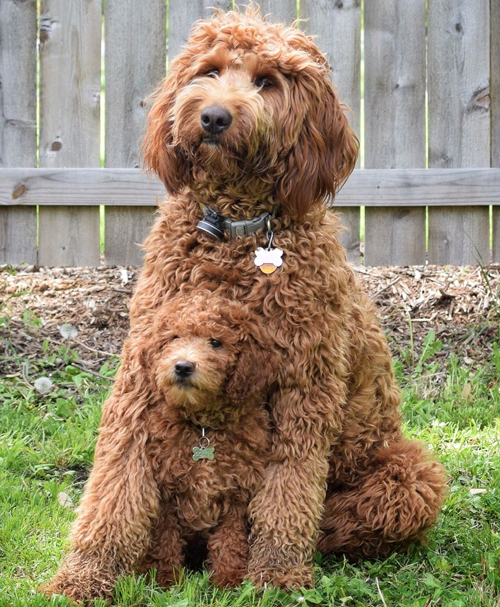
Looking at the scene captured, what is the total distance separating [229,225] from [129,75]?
8.43 feet

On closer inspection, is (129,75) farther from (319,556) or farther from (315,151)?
(319,556)

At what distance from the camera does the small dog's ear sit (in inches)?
125

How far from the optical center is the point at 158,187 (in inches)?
219

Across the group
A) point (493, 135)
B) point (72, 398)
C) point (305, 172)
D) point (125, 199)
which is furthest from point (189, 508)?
point (493, 135)

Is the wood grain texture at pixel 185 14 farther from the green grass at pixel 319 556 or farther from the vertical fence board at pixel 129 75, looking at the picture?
the green grass at pixel 319 556

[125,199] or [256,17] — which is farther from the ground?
[256,17]

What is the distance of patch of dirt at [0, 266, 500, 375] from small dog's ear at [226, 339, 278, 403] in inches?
84.1

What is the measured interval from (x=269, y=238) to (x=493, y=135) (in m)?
2.80

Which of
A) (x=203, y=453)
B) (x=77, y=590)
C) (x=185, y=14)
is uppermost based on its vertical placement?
(x=185, y=14)

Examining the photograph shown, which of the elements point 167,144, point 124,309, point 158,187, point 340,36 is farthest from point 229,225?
point 340,36

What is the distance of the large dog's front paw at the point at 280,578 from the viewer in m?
3.27

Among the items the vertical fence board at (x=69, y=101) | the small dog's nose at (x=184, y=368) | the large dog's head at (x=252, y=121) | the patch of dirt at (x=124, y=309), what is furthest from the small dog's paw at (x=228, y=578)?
the vertical fence board at (x=69, y=101)

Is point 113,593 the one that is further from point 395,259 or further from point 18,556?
point 395,259

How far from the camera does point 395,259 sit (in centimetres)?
580
